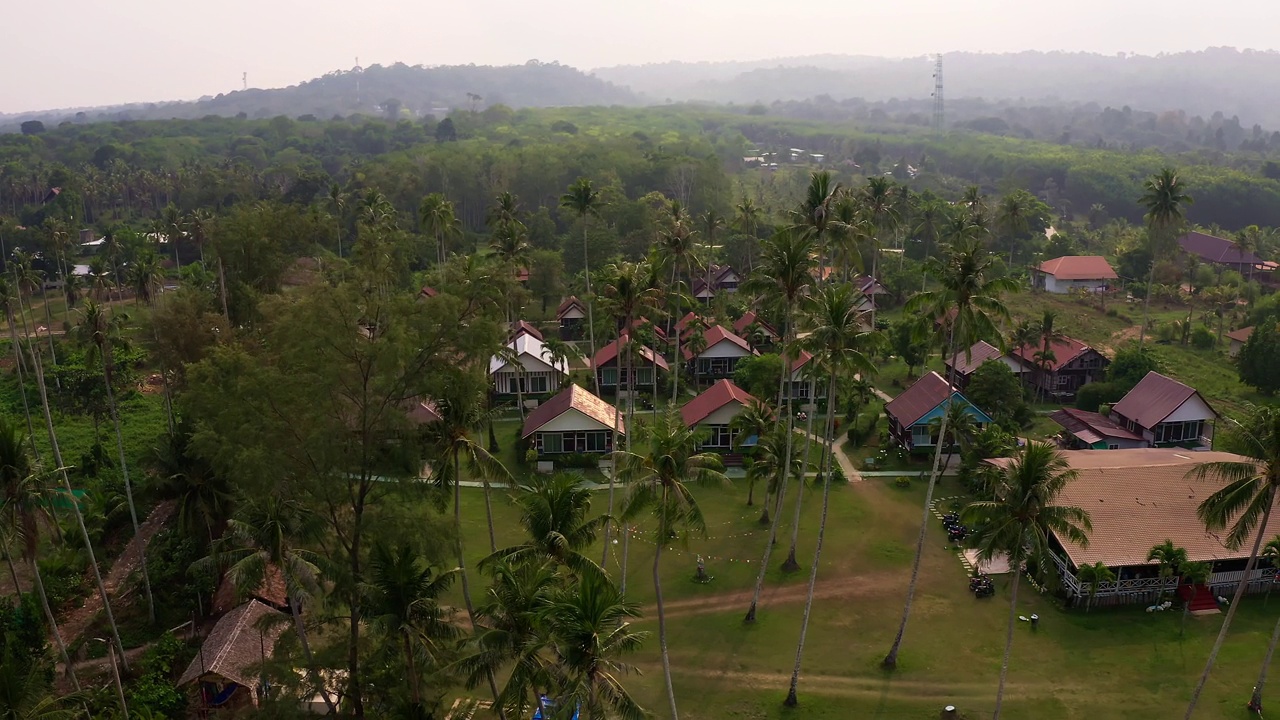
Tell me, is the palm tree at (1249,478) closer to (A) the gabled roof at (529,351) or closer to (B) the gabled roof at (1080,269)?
(A) the gabled roof at (529,351)

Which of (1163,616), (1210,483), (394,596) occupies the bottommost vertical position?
(1163,616)

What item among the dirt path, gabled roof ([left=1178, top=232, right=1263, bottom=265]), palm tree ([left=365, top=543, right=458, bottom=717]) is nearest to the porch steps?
palm tree ([left=365, top=543, right=458, bottom=717])

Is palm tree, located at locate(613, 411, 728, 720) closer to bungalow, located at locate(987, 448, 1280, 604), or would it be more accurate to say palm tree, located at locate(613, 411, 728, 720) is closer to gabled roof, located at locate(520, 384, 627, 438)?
bungalow, located at locate(987, 448, 1280, 604)

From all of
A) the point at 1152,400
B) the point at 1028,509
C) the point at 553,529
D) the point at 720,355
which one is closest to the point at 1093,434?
the point at 1152,400

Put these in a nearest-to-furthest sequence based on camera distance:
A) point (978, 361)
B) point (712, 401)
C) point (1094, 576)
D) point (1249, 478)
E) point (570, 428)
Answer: point (1249, 478), point (1094, 576), point (570, 428), point (712, 401), point (978, 361)

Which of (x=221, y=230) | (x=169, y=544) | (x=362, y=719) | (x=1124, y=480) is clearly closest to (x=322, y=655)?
(x=362, y=719)

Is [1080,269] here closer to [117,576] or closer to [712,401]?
[712,401]

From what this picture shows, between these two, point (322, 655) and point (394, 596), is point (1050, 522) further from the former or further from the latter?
point (322, 655)

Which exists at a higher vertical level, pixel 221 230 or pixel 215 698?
pixel 221 230
